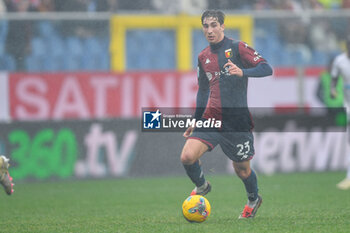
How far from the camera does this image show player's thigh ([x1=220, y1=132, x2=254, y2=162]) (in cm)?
755

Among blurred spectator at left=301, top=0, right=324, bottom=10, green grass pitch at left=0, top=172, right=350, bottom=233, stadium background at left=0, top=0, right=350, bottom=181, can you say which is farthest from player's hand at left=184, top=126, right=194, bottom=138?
blurred spectator at left=301, top=0, right=324, bottom=10

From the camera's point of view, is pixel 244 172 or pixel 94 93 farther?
pixel 94 93

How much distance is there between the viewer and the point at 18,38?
1361cm

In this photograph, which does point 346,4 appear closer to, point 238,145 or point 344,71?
point 344,71

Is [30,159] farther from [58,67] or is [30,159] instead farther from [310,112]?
[310,112]

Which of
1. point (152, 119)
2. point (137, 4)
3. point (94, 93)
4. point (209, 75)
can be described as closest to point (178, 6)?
point (137, 4)

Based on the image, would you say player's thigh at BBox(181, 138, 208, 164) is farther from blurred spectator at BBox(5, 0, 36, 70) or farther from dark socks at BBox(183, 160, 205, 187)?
blurred spectator at BBox(5, 0, 36, 70)

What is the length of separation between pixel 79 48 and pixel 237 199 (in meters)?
5.45

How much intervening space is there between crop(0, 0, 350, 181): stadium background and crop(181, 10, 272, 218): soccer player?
5203mm

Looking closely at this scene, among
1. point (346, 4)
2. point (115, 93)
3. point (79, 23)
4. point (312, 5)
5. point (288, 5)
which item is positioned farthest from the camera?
point (346, 4)

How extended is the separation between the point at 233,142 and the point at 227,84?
2.04ft

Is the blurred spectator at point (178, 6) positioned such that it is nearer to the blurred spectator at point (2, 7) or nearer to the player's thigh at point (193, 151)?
the blurred spectator at point (2, 7)

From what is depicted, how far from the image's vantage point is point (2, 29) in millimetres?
13594

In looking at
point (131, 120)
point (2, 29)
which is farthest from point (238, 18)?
point (2, 29)
